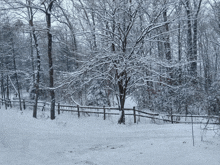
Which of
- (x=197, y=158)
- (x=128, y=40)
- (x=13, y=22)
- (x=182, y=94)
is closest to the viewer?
(x=197, y=158)

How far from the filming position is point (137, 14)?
10.4 metres

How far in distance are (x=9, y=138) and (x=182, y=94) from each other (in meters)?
10.1

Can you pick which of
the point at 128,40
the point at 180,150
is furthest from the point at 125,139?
the point at 128,40

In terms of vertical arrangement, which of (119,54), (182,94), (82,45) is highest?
(82,45)

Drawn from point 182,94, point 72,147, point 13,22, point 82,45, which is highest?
point 13,22

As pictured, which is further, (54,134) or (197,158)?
(54,134)

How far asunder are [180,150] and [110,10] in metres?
7.67

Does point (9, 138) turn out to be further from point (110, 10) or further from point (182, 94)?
point (182, 94)

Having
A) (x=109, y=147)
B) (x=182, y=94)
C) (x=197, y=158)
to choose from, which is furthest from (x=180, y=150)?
(x=182, y=94)

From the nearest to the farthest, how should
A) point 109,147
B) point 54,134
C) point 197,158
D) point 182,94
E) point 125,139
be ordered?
point 197,158
point 109,147
point 125,139
point 54,134
point 182,94

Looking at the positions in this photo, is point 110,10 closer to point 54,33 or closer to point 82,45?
point 82,45

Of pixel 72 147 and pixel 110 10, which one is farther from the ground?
pixel 110 10

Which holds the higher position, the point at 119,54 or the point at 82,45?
the point at 82,45

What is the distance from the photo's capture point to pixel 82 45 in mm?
12281
